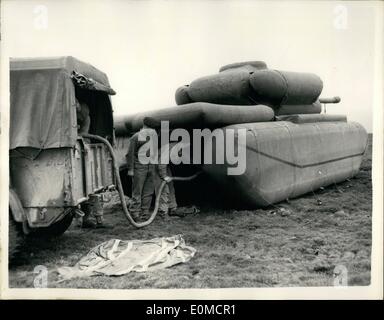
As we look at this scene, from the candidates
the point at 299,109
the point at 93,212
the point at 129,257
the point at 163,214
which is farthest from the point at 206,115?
the point at 299,109

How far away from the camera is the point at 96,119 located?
19.2 ft

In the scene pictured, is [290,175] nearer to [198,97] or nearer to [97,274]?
[198,97]

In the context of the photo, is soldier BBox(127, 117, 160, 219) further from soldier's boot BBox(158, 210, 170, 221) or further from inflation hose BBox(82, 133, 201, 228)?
inflation hose BBox(82, 133, 201, 228)

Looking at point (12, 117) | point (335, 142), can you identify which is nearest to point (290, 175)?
point (335, 142)

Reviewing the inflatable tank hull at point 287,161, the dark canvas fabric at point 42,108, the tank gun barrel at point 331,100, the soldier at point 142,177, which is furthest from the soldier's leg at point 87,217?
the tank gun barrel at point 331,100

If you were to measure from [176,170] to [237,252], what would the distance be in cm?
176

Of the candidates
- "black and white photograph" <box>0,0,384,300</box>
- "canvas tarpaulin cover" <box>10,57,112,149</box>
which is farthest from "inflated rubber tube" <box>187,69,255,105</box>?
"canvas tarpaulin cover" <box>10,57,112,149</box>

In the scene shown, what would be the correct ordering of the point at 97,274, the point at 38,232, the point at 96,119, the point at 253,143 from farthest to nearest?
the point at 96,119
the point at 253,143
the point at 38,232
the point at 97,274

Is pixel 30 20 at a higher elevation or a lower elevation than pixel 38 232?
higher

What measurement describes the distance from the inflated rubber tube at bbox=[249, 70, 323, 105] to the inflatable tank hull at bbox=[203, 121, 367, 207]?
1.43ft

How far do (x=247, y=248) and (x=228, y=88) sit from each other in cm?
254

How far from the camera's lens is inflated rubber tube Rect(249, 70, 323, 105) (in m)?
6.35

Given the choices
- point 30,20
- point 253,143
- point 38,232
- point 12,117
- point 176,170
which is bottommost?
point 38,232

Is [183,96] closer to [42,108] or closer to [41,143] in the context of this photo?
[42,108]
